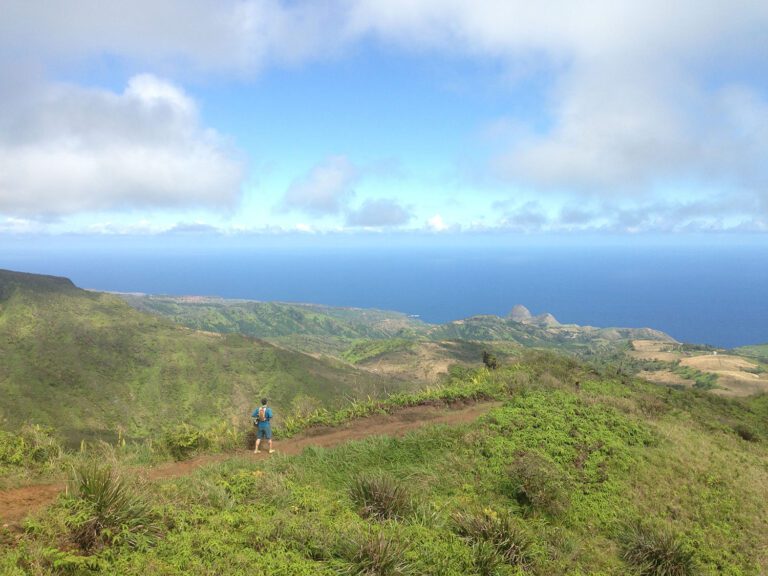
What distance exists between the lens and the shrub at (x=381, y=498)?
25.3ft

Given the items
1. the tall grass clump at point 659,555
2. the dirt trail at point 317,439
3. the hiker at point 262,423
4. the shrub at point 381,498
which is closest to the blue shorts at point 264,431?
the hiker at point 262,423

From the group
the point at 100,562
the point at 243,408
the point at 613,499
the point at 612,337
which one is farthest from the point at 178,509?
the point at 612,337

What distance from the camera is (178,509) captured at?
689 centimetres

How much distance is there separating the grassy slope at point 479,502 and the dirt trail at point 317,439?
1.31 m

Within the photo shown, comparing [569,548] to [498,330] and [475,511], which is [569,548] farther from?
[498,330]

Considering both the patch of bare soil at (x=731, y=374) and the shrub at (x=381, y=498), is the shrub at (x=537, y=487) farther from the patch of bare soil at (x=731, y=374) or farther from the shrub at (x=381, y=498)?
the patch of bare soil at (x=731, y=374)

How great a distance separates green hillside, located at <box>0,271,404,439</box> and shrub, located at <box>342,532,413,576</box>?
1999 inches

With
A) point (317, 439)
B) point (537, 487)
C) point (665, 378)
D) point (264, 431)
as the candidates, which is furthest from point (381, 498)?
point (665, 378)

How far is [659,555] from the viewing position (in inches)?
296

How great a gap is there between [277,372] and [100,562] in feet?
272

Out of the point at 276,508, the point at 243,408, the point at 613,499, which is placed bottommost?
the point at 243,408

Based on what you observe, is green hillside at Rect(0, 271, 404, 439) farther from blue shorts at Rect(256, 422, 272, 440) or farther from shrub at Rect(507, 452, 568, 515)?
shrub at Rect(507, 452, 568, 515)

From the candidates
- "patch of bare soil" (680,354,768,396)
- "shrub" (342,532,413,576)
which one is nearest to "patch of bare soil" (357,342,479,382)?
"patch of bare soil" (680,354,768,396)

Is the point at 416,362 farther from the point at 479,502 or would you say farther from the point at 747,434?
the point at 479,502
